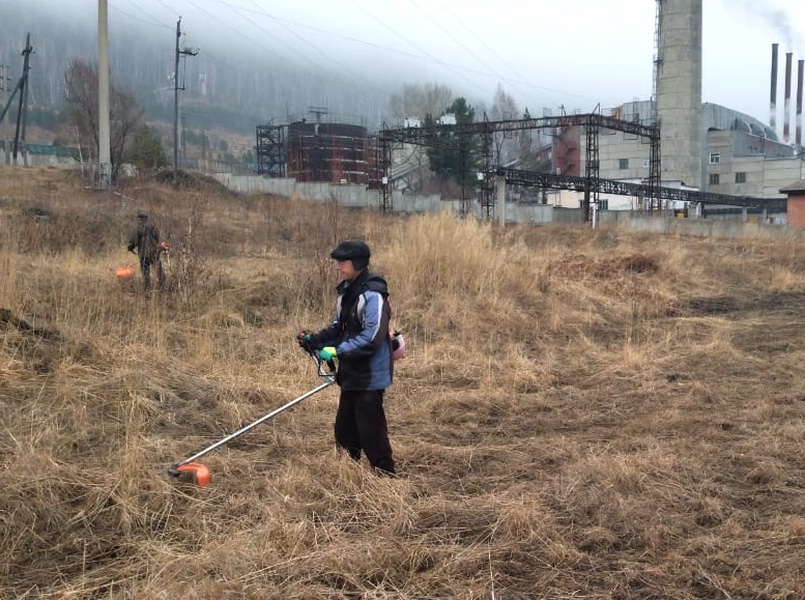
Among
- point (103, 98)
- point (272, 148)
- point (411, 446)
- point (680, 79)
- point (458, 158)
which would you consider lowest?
point (411, 446)

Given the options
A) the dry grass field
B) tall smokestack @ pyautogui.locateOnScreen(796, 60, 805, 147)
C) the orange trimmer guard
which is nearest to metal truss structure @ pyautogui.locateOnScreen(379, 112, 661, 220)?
the dry grass field

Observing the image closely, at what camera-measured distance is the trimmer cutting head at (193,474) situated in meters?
4.00

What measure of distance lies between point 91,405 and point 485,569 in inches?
141

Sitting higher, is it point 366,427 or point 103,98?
point 103,98

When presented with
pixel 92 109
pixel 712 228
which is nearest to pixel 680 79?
pixel 712 228

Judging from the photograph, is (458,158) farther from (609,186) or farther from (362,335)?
(362,335)

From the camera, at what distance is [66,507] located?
12.4 ft

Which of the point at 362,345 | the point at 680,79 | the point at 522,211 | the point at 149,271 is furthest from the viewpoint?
the point at 680,79

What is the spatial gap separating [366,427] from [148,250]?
23.5 ft

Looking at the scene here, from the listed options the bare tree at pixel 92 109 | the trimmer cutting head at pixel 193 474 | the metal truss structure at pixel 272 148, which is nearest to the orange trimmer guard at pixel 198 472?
the trimmer cutting head at pixel 193 474

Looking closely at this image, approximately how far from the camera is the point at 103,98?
23.6 meters

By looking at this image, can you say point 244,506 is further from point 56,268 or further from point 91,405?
point 56,268

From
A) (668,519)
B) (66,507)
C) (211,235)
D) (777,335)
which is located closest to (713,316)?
(777,335)

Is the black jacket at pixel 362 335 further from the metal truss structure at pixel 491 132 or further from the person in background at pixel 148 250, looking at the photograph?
the metal truss structure at pixel 491 132
